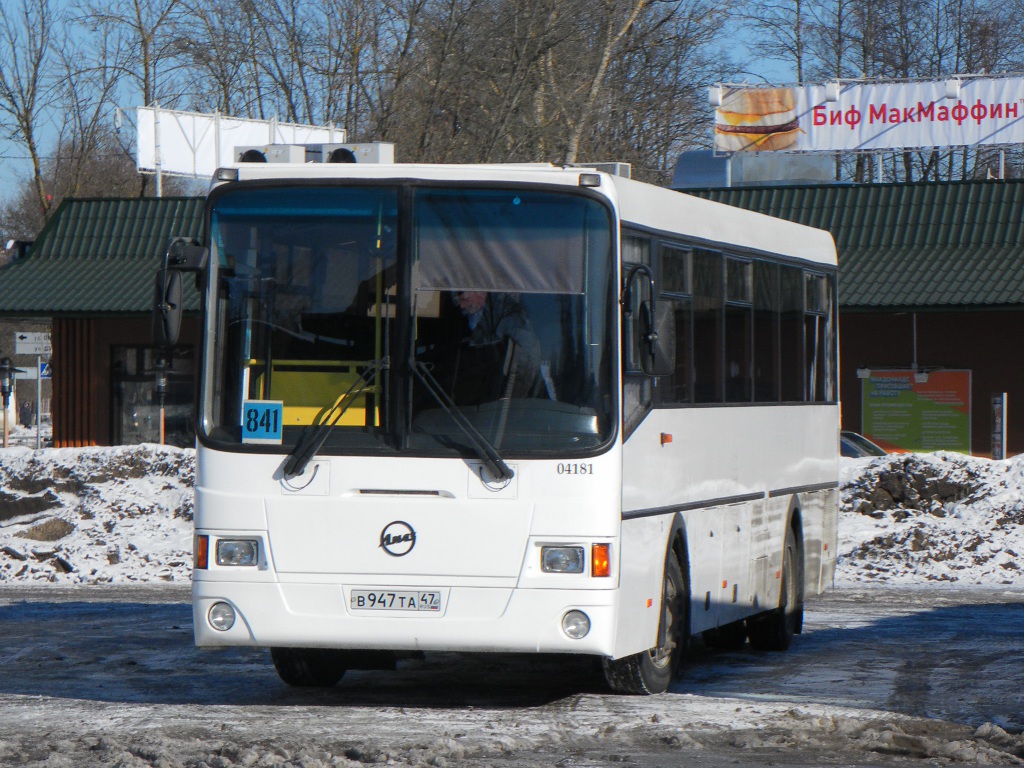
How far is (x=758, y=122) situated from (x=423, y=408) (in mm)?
29989

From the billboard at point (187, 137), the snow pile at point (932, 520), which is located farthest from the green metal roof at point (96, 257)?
the snow pile at point (932, 520)

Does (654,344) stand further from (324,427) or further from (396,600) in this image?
(396,600)

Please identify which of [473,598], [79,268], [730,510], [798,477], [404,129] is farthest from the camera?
[79,268]

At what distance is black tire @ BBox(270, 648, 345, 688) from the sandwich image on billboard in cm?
2841

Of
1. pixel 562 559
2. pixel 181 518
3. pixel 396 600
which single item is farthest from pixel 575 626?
pixel 181 518

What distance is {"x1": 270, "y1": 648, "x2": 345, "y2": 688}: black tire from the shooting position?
10.7m

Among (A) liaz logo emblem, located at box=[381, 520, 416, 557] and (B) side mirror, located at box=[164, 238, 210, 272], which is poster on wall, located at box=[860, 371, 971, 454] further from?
(B) side mirror, located at box=[164, 238, 210, 272]

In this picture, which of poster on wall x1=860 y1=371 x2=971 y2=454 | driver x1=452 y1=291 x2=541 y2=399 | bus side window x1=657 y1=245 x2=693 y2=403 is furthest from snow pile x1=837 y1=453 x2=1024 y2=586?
driver x1=452 y1=291 x2=541 y2=399

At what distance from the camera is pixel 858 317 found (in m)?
32.2

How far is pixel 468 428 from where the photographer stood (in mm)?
9258

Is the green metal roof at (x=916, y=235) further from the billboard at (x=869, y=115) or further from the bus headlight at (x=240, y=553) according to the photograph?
the bus headlight at (x=240, y=553)

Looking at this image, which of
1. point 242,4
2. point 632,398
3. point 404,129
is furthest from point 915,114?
point 632,398

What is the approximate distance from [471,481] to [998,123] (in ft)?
96.2

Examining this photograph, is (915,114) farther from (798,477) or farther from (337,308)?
(337,308)
